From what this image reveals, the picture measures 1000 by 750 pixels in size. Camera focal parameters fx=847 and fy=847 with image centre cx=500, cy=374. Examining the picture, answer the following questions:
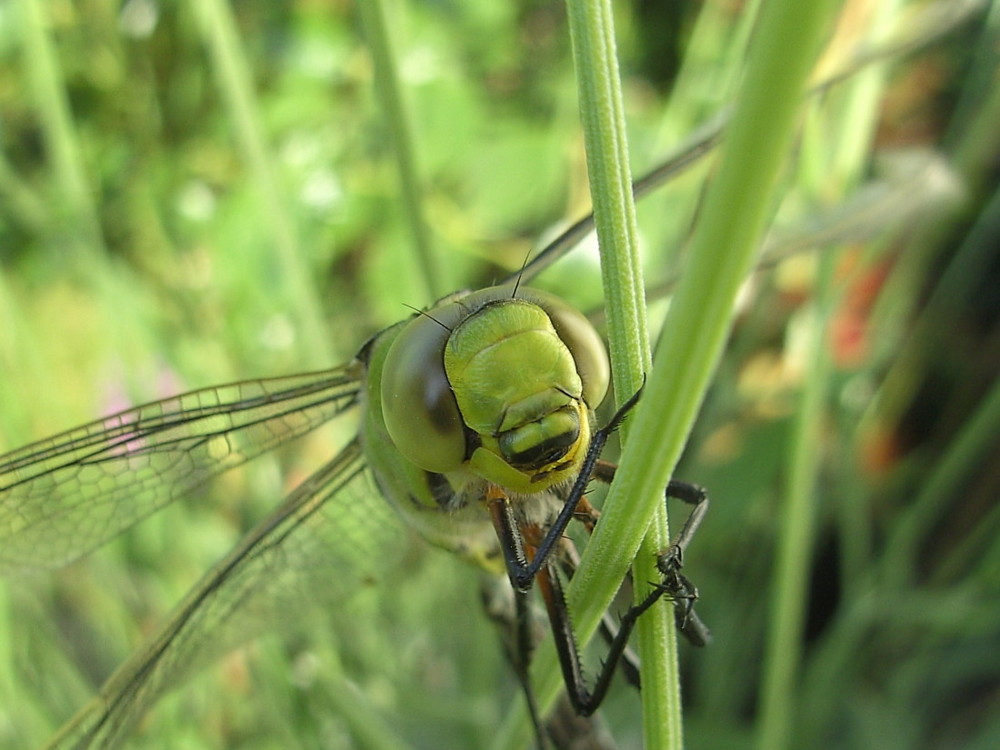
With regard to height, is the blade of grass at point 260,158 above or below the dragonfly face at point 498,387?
above

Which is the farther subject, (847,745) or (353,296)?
(353,296)

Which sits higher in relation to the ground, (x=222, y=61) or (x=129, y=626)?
(x=222, y=61)

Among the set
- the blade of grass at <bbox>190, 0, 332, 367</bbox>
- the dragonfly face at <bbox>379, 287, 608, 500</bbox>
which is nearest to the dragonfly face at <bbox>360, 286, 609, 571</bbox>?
the dragonfly face at <bbox>379, 287, 608, 500</bbox>

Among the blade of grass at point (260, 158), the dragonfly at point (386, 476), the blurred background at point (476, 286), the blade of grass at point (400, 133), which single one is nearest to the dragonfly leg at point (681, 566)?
the dragonfly at point (386, 476)

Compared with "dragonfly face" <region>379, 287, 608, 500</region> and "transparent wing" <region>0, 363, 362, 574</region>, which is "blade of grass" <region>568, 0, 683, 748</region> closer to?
"dragonfly face" <region>379, 287, 608, 500</region>

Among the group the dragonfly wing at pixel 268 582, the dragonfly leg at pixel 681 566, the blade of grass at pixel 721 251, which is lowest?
the dragonfly wing at pixel 268 582

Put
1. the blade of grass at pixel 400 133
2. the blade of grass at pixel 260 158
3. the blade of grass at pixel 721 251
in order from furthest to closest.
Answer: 1. the blade of grass at pixel 260 158
2. the blade of grass at pixel 400 133
3. the blade of grass at pixel 721 251

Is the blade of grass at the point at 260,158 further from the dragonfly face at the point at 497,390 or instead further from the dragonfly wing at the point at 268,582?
the dragonfly face at the point at 497,390

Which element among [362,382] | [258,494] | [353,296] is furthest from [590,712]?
[353,296]

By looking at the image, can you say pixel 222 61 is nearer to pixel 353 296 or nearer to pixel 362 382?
pixel 362 382
